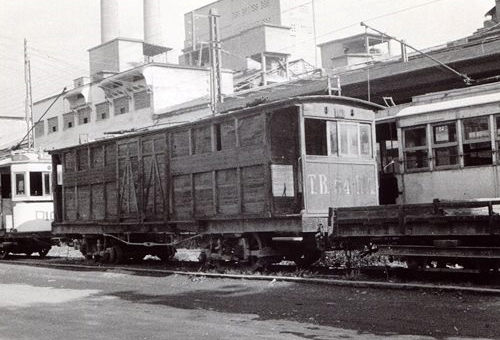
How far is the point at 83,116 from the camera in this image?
41625 millimetres

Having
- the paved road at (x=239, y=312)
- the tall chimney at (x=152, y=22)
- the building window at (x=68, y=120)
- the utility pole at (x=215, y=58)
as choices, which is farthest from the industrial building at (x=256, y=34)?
the paved road at (x=239, y=312)

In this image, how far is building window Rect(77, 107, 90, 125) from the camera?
41.1m

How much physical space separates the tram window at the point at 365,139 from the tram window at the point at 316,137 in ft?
3.18

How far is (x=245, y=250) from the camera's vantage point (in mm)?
13266

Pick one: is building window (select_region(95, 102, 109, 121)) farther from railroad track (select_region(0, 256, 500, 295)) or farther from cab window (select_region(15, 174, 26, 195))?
railroad track (select_region(0, 256, 500, 295))

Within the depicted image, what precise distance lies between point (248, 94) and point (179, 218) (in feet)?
53.7

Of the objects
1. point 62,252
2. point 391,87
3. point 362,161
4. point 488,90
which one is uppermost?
point 391,87

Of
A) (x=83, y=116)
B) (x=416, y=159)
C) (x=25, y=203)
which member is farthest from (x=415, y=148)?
(x=83, y=116)

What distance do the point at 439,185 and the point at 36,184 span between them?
1315 centimetres

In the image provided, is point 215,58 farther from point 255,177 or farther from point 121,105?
point 121,105

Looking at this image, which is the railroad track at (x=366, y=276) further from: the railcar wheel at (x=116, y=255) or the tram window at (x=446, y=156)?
the tram window at (x=446, y=156)

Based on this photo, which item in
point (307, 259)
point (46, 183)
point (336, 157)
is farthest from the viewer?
point (46, 183)

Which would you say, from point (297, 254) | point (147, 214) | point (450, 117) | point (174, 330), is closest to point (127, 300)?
point (174, 330)

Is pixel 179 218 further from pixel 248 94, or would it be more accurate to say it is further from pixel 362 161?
pixel 248 94
